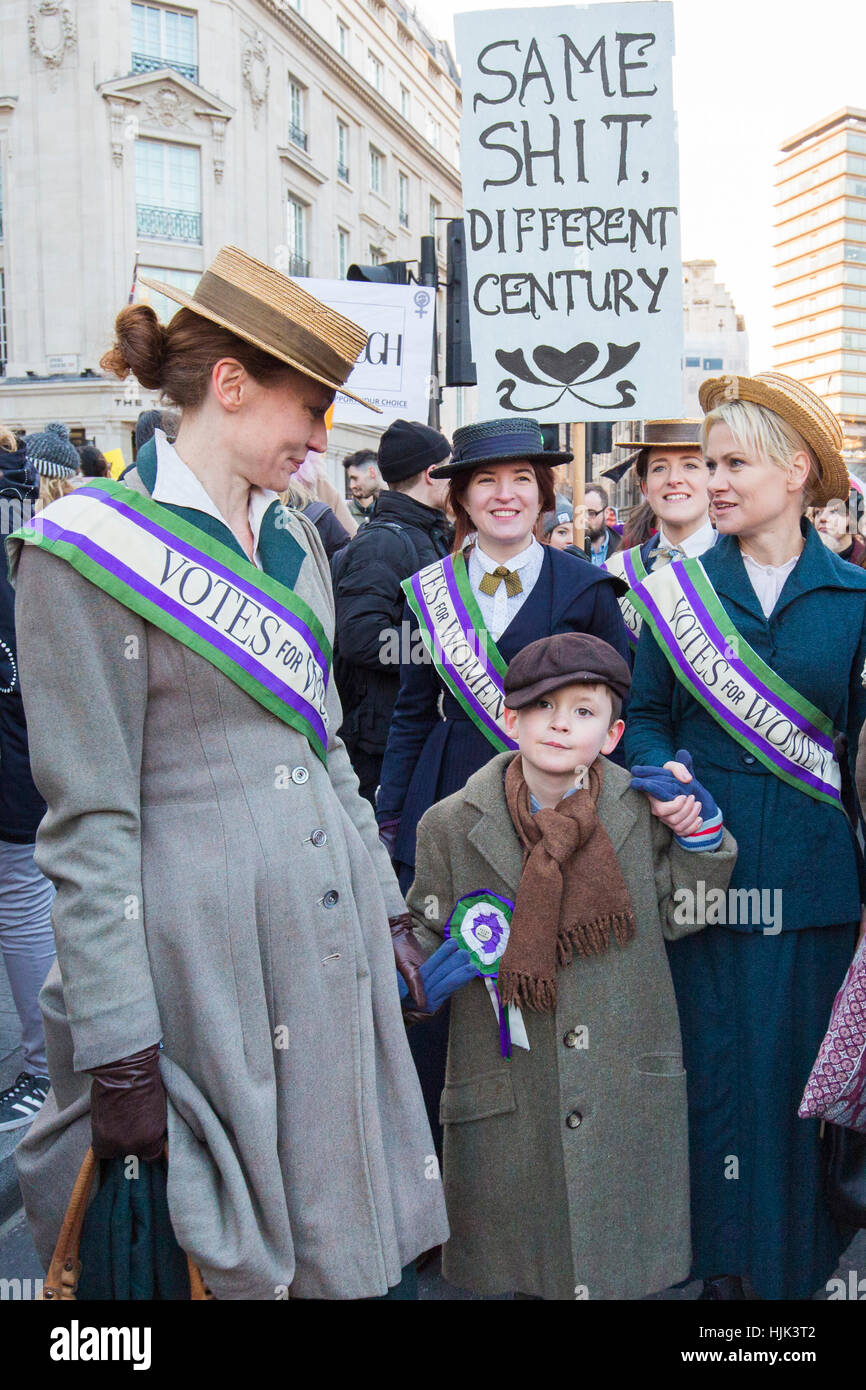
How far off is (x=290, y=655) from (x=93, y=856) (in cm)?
47

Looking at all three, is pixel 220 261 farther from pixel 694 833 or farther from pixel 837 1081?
pixel 837 1081

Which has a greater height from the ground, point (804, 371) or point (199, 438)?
point (804, 371)

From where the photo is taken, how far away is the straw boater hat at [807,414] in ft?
8.71

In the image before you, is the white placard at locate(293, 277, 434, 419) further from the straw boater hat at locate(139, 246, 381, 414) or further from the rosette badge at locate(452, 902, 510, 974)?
the straw boater hat at locate(139, 246, 381, 414)

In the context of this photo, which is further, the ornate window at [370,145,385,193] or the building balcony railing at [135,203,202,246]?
the ornate window at [370,145,385,193]

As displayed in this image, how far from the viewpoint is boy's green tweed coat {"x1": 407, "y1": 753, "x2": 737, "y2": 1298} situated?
2.43 m

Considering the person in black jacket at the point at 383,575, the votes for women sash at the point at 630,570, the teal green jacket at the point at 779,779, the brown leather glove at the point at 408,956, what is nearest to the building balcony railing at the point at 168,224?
the person in black jacket at the point at 383,575

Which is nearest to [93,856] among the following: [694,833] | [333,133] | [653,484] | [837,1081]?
[694,833]

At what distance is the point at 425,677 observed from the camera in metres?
3.27

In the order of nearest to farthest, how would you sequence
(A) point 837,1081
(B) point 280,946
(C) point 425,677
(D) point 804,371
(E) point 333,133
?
(B) point 280,946
(A) point 837,1081
(C) point 425,677
(E) point 333,133
(D) point 804,371

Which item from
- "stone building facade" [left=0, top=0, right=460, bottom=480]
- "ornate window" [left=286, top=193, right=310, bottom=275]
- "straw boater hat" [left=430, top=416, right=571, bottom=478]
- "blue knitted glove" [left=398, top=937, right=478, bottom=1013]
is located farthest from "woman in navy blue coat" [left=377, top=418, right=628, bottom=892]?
"ornate window" [left=286, top=193, right=310, bottom=275]

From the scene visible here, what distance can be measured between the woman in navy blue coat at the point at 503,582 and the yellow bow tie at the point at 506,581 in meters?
0.01

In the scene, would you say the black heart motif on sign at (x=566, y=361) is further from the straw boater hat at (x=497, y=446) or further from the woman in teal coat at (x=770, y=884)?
the woman in teal coat at (x=770, y=884)

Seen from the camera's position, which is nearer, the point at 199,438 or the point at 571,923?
the point at 199,438
